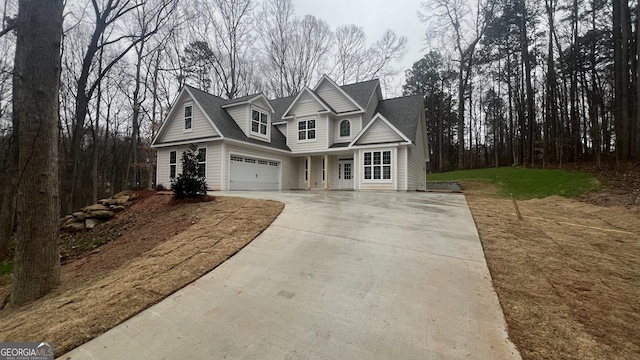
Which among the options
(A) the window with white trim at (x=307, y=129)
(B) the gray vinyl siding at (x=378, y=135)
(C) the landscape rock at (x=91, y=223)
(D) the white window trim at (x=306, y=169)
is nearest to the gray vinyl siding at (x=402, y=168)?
(B) the gray vinyl siding at (x=378, y=135)

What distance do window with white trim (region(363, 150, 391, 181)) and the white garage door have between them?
6156mm

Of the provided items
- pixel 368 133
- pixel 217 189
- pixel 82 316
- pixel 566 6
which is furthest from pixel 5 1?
pixel 566 6

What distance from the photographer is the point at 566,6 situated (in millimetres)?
21406

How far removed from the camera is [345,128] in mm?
18359

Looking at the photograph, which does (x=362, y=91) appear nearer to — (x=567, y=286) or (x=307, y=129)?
(x=307, y=129)

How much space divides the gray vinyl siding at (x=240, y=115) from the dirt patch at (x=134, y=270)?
30.3ft

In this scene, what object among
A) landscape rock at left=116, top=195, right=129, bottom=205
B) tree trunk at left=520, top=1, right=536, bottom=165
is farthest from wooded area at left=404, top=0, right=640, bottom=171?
landscape rock at left=116, top=195, right=129, bottom=205

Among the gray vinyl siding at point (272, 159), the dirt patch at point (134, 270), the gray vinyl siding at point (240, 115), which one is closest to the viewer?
the dirt patch at point (134, 270)

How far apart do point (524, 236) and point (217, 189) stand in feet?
44.0

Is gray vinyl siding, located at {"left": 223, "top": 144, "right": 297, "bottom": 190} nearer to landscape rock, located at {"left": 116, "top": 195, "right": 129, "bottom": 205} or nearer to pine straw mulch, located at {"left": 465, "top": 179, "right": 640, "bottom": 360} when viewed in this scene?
landscape rock, located at {"left": 116, "top": 195, "right": 129, "bottom": 205}

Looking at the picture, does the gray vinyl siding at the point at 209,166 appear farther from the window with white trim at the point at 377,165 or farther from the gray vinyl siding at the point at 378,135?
the window with white trim at the point at 377,165

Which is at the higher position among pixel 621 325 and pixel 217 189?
pixel 217 189

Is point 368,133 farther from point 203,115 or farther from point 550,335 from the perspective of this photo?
point 550,335

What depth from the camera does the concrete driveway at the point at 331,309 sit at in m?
2.33
